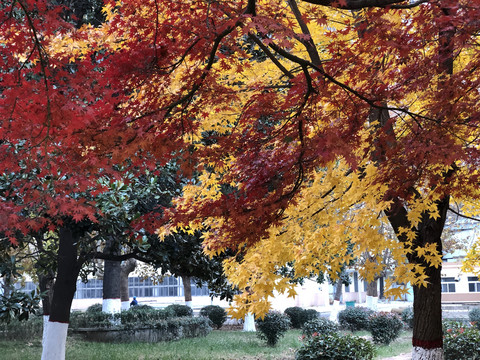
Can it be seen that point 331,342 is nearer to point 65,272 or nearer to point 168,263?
point 168,263

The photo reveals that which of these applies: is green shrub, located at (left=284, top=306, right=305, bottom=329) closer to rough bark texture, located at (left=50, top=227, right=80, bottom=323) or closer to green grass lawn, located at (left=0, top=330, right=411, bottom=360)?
green grass lawn, located at (left=0, top=330, right=411, bottom=360)

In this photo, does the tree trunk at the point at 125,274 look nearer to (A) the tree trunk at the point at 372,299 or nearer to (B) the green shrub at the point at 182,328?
(B) the green shrub at the point at 182,328

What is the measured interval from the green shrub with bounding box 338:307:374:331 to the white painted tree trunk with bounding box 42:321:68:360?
14.3 meters

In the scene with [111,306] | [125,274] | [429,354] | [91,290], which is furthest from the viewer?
[91,290]

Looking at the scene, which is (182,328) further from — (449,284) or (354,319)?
(449,284)

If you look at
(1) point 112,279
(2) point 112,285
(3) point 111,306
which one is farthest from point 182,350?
(3) point 111,306

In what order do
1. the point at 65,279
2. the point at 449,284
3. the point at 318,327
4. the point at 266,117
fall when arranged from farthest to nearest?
the point at 449,284
the point at 318,327
the point at 65,279
the point at 266,117

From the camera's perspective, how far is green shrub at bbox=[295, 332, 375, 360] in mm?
10914

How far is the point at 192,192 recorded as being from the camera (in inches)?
319

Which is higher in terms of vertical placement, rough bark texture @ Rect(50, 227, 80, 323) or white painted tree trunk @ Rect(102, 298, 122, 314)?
rough bark texture @ Rect(50, 227, 80, 323)

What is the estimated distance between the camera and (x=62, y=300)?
11.4 m

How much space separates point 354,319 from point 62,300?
47.2 feet

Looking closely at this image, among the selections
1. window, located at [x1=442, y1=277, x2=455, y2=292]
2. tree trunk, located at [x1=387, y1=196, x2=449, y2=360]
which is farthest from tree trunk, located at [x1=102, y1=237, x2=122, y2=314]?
window, located at [x1=442, y1=277, x2=455, y2=292]

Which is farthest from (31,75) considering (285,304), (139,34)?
(285,304)
